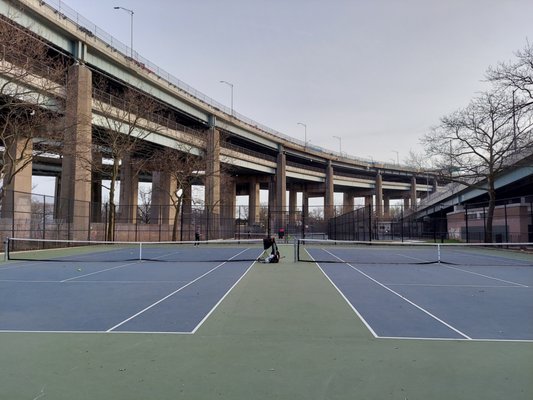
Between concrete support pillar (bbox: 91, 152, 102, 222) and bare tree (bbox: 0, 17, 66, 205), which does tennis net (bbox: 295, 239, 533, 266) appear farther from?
concrete support pillar (bbox: 91, 152, 102, 222)

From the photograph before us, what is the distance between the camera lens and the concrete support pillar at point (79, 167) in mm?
31641

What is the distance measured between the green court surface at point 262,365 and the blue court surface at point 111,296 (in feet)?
2.23

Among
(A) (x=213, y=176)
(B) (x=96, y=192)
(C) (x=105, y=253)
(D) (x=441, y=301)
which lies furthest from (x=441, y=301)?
(B) (x=96, y=192)

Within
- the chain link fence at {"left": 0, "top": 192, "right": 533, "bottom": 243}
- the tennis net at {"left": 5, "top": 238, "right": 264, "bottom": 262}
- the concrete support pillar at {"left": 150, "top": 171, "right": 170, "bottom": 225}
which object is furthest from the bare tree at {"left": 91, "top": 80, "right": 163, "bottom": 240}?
the concrete support pillar at {"left": 150, "top": 171, "right": 170, "bottom": 225}

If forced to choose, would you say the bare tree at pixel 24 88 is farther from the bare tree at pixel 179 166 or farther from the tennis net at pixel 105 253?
the bare tree at pixel 179 166

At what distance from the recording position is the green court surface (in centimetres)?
429

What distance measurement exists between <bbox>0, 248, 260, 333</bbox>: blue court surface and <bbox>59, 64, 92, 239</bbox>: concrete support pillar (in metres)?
17.1

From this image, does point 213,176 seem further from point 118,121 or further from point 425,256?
point 425,256

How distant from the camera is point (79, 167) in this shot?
3484 centimetres

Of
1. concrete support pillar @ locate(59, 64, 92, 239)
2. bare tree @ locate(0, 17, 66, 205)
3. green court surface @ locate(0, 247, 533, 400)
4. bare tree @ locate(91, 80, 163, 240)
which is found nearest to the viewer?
green court surface @ locate(0, 247, 533, 400)

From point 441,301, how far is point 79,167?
3223 cm

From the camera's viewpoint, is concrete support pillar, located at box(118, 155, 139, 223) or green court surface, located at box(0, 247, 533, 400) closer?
green court surface, located at box(0, 247, 533, 400)

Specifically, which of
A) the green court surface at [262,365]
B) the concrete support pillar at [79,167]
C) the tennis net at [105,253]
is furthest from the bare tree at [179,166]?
the green court surface at [262,365]

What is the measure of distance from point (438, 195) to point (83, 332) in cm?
6076
